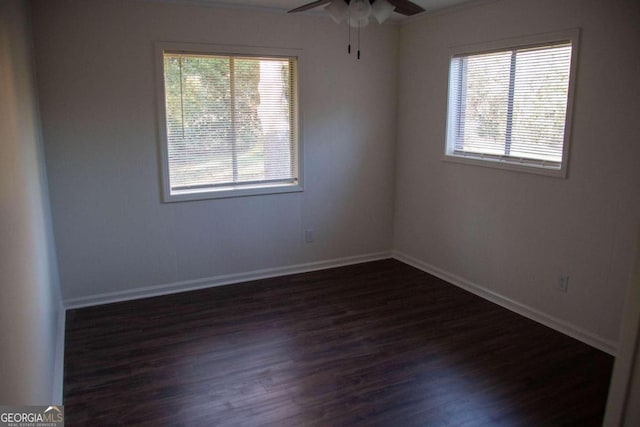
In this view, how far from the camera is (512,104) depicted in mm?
3902

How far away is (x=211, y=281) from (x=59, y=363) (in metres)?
1.60

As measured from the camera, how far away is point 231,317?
3.88 metres

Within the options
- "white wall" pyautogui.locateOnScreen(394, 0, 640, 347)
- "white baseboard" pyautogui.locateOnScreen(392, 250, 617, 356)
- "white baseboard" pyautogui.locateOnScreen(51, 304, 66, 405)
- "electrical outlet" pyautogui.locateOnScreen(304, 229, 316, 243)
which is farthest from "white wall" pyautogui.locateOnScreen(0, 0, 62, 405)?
"white baseboard" pyautogui.locateOnScreen(392, 250, 617, 356)

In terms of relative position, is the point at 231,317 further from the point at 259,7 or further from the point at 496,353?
the point at 259,7

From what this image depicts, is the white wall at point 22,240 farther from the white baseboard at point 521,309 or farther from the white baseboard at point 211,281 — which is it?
the white baseboard at point 521,309

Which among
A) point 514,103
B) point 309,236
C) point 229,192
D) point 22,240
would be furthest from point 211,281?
point 514,103

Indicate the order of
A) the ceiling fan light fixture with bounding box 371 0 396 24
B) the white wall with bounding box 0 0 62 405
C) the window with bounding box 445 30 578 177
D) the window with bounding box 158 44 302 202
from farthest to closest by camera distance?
the window with bounding box 158 44 302 202
the window with bounding box 445 30 578 177
the ceiling fan light fixture with bounding box 371 0 396 24
the white wall with bounding box 0 0 62 405

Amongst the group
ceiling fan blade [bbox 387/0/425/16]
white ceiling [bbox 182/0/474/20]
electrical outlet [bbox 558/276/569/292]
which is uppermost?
white ceiling [bbox 182/0/474/20]

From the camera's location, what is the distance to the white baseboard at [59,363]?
2.76m

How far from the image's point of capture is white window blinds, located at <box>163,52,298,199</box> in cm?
419

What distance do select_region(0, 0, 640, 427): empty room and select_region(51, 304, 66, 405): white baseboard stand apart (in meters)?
0.02

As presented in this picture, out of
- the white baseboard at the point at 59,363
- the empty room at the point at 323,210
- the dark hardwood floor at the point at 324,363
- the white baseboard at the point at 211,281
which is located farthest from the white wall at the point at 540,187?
the white baseboard at the point at 59,363

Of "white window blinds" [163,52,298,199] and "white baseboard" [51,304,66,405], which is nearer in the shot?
"white baseboard" [51,304,66,405]

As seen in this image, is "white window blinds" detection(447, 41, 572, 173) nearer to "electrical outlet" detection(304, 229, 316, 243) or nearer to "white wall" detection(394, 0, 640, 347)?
"white wall" detection(394, 0, 640, 347)
